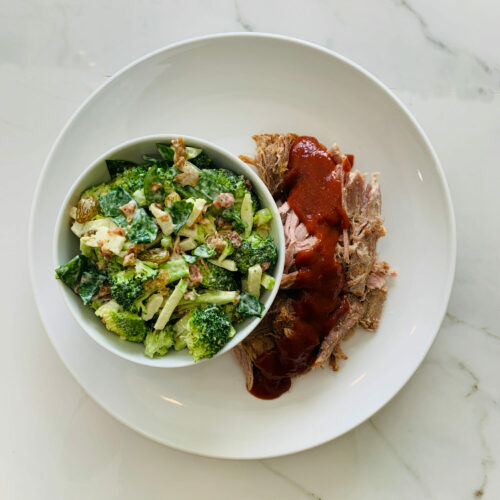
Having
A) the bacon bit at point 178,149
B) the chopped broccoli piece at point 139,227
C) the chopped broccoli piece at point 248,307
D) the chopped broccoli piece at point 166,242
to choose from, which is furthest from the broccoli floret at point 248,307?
the bacon bit at point 178,149

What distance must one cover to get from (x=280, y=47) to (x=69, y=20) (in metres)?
1.57

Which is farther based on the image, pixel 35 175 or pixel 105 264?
pixel 35 175

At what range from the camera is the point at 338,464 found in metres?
3.42

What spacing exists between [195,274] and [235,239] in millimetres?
284

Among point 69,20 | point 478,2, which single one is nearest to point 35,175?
point 69,20

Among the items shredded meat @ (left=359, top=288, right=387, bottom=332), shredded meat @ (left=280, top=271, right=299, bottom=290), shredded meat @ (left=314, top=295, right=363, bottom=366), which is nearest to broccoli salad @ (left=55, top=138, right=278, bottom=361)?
shredded meat @ (left=280, top=271, right=299, bottom=290)

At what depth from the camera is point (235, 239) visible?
2604 mm

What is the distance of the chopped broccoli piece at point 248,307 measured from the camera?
260 centimetres

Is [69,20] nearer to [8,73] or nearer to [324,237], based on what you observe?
[8,73]

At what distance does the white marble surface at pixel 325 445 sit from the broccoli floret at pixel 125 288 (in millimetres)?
1241

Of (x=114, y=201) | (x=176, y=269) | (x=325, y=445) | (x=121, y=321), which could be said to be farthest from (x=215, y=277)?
(x=325, y=445)

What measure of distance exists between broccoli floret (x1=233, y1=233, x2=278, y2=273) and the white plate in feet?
2.62

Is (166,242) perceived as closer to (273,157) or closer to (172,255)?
(172,255)

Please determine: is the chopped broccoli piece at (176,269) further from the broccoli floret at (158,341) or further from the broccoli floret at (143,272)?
the broccoli floret at (158,341)
